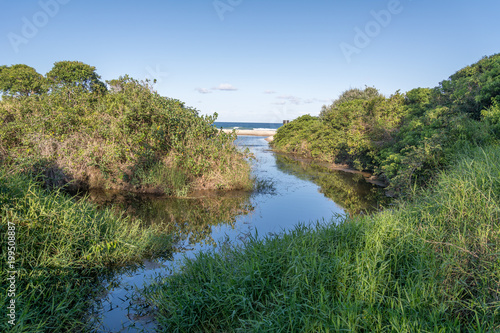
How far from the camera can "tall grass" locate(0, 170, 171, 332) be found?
3561 mm

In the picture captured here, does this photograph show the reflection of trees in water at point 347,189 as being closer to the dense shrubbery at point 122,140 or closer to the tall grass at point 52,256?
the dense shrubbery at point 122,140

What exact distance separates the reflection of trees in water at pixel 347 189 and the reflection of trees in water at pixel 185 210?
3.77m

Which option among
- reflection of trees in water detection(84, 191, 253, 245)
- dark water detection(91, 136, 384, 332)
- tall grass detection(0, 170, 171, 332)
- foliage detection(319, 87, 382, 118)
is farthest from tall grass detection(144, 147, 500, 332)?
foliage detection(319, 87, 382, 118)

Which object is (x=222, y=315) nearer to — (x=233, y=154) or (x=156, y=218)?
(x=156, y=218)

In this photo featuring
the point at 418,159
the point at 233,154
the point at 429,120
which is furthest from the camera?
the point at 233,154

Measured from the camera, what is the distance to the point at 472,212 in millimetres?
4426

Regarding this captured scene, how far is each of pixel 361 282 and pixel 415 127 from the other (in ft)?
33.0

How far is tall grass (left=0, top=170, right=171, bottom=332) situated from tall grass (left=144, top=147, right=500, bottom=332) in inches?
42.1

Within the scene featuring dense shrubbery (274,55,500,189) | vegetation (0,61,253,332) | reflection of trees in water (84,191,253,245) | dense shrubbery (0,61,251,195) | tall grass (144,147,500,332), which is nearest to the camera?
tall grass (144,147,500,332)

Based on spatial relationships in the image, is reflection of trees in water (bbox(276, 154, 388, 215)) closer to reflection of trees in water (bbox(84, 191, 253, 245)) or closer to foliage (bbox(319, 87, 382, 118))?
reflection of trees in water (bbox(84, 191, 253, 245))

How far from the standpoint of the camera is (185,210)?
9344 millimetres

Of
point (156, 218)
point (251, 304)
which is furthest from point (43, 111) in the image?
point (251, 304)

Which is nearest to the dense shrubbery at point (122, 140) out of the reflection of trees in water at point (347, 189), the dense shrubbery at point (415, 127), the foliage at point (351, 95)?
the reflection of trees in water at point (347, 189)

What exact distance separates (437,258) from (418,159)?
6245 mm
